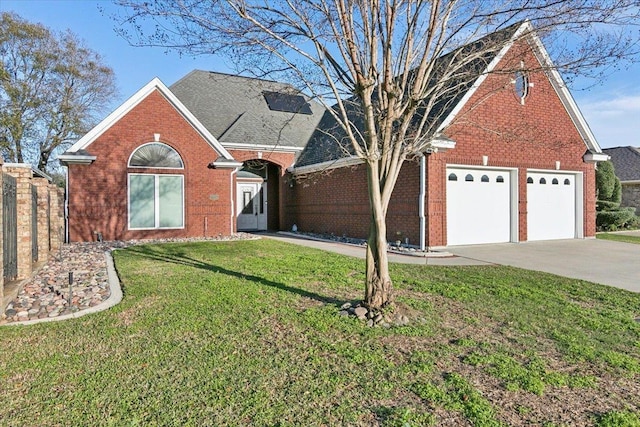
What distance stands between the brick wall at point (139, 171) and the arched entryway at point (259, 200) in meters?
5.18

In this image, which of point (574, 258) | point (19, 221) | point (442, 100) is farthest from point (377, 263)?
point (442, 100)

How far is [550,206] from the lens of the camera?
49.1 ft

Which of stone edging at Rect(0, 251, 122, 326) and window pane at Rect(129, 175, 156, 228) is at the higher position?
window pane at Rect(129, 175, 156, 228)

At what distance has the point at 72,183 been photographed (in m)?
14.2

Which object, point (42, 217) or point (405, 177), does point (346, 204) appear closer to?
point (405, 177)

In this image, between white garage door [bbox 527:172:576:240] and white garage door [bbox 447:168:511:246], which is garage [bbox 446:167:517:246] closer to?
white garage door [bbox 447:168:511:246]

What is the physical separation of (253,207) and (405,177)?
10.8 metres

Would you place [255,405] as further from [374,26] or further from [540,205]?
[540,205]

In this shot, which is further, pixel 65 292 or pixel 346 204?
pixel 346 204

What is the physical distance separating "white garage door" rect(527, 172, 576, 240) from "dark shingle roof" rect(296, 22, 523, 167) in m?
4.79

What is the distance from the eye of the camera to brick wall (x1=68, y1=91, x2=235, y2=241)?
47.3 ft

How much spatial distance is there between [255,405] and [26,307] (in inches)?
178

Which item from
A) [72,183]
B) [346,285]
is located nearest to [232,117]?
[72,183]

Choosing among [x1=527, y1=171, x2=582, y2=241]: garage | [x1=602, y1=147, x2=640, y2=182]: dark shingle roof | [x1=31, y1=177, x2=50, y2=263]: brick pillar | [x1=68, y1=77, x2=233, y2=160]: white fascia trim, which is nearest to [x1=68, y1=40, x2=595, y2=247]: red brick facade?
[x1=68, y1=77, x2=233, y2=160]: white fascia trim
